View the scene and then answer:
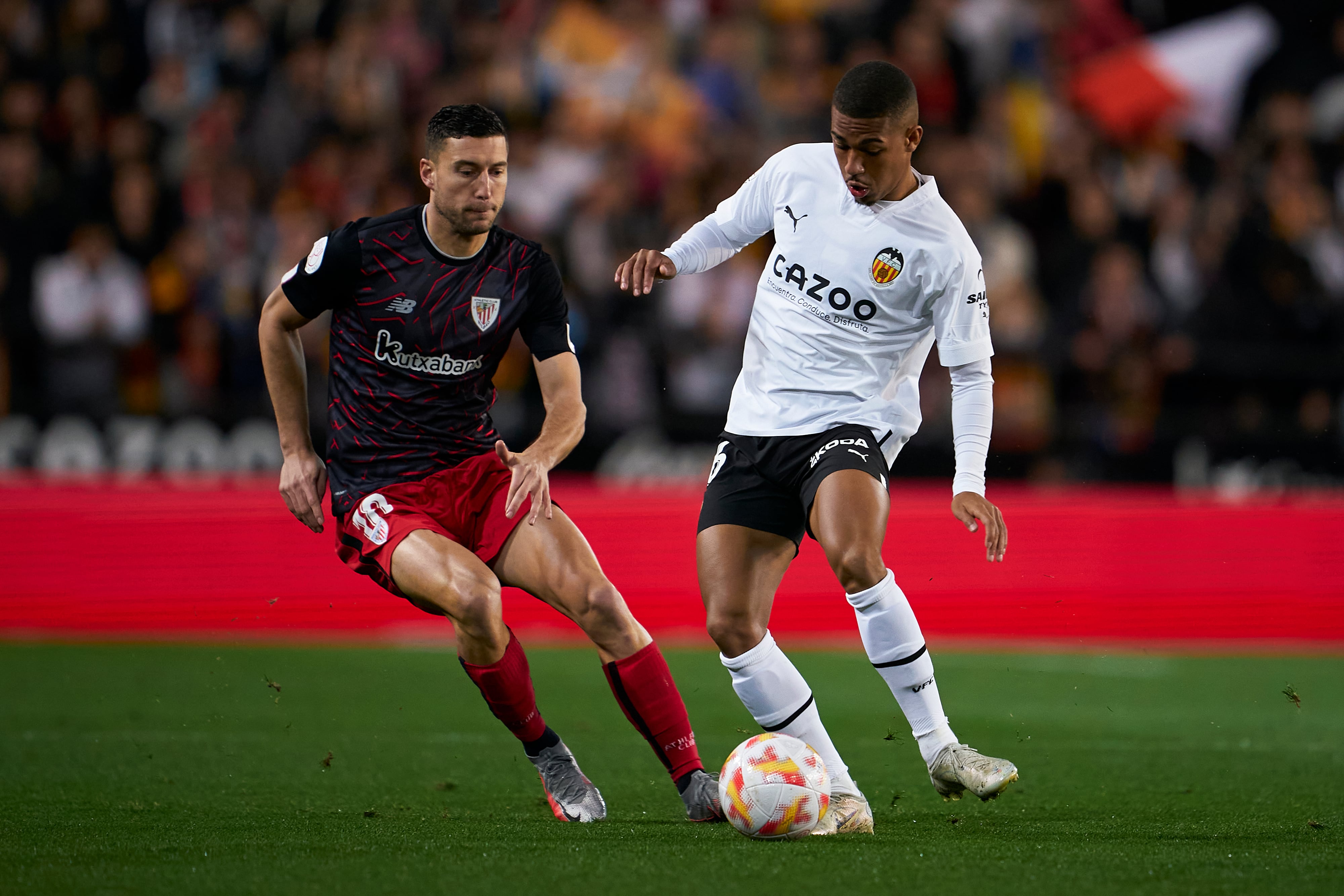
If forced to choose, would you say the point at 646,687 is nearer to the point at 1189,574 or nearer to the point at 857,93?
the point at 857,93

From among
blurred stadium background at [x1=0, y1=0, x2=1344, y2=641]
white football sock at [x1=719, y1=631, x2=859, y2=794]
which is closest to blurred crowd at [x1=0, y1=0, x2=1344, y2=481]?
blurred stadium background at [x1=0, y1=0, x2=1344, y2=641]

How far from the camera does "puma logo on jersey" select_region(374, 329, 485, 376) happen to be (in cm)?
577

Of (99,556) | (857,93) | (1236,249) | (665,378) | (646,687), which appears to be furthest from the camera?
(1236,249)

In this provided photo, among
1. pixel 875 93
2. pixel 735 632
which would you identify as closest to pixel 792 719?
pixel 735 632

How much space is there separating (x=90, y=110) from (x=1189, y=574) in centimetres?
917

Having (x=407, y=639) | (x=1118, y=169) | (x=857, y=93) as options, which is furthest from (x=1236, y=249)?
(x=857, y=93)

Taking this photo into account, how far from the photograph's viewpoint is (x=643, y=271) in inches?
220

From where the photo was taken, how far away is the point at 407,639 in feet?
36.2

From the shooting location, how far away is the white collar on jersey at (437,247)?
19.1 ft

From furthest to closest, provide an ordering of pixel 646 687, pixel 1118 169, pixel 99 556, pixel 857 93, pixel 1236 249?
1. pixel 1118 169
2. pixel 1236 249
3. pixel 99 556
4. pixel 646 687
5. pixel 857 93

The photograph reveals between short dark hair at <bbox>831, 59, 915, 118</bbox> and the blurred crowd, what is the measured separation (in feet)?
20.7

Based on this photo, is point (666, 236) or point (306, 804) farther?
point (666, 236)

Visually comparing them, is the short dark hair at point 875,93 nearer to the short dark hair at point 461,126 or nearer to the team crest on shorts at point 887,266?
the team crest on shorts at point 887,266

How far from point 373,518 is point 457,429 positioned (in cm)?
47
